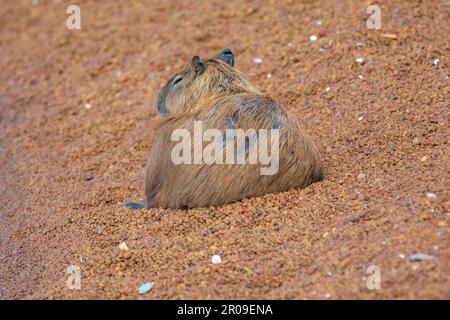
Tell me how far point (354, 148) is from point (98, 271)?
2.34m

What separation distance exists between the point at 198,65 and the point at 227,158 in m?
1.20

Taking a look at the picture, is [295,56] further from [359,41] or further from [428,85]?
[428,85]

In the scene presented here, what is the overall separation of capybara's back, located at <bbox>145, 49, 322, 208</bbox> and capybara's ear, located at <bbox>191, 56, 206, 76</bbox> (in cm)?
50

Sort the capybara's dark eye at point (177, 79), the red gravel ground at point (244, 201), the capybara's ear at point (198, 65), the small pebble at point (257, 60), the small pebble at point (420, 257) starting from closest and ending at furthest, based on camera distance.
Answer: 1. the small pebble at point (420, 257)
2. the red gravel ground at point (244, 201)
3. the capybara's ear at point (198, 65)
4. the capybara's dark eye at point (177, 79)
5. the small pebble at point (257, 60)

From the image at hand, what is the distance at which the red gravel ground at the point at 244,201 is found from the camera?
389 centimetres

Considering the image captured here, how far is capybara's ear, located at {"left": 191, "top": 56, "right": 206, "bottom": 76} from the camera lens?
5.20m

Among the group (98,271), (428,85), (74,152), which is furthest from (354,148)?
(74,152)

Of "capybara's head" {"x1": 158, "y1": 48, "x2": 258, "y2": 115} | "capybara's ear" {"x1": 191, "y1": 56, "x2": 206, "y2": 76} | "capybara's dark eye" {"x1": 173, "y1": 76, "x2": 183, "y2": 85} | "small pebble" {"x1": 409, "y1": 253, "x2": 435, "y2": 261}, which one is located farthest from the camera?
"capybara's dark eye" {"x1": 173, "y1": 76, "x2": 183, "y2": 85}

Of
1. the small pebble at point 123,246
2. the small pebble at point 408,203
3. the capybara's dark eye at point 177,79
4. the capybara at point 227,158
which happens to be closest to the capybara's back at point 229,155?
the capybara at point 227,158

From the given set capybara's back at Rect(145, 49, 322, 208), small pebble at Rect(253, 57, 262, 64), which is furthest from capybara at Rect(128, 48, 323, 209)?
small pebble at Rect(253, 57, 262, 64)

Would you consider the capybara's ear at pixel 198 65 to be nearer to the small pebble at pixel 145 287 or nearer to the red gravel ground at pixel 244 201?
the red gravel ground at pixel 244 201

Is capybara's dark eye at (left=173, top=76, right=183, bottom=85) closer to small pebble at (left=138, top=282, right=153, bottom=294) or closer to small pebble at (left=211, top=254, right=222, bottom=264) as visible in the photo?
small pebble at (left=211, top=254, right=222, bottom=264)

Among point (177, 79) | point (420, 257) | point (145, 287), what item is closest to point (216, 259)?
point (145, 287)

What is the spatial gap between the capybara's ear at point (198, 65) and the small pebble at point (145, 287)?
201 centimetres
